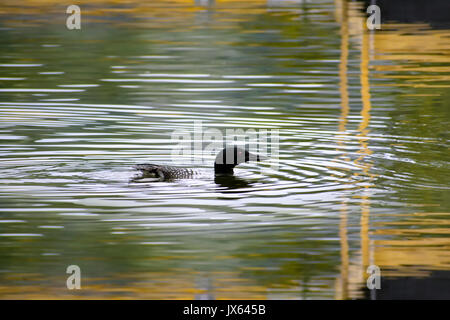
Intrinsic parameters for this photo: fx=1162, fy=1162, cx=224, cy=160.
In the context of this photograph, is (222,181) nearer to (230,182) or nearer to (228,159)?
(230,182)

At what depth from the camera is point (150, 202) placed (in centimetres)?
1035

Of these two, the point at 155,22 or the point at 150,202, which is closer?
the point at 150,202

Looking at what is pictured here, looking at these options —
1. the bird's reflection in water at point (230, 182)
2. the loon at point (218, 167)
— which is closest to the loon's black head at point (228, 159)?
the loon at point (218, 167)

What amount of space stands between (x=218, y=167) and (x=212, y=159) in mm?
952

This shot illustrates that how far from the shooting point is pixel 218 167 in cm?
1188

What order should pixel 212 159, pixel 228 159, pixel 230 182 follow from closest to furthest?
pixel 230 182 → pixel 228 159 → pixel 212 159

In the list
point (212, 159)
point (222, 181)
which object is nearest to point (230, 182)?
point (222, 181)

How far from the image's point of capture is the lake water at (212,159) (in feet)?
27.3

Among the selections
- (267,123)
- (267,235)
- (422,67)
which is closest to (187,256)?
(267,235)

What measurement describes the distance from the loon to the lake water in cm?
12

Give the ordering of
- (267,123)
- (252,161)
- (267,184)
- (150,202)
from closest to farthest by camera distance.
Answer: (150,202) → (267,184) → (252,161) → (267,123)

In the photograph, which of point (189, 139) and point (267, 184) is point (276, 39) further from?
point (267, 184)

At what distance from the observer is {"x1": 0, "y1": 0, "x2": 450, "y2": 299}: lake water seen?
8336 millimetres

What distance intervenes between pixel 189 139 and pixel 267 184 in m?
2.58
